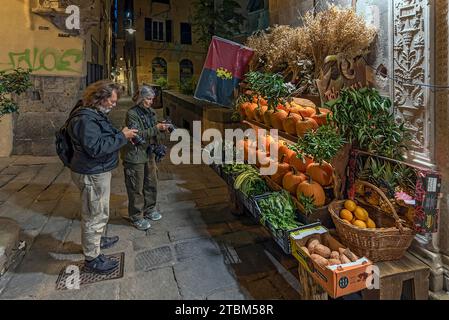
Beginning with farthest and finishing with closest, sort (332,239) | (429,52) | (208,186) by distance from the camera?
(208,186) → (332,239) → (429,52)

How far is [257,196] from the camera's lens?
12.5ft

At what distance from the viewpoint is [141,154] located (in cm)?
420

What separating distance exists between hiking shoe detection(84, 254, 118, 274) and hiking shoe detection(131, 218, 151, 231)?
95 cm

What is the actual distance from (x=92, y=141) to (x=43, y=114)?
6.28 m

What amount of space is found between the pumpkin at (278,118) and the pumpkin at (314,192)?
907 mm

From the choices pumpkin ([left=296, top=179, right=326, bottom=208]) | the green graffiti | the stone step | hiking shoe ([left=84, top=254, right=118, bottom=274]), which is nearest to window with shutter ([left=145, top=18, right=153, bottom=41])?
the green graffiti

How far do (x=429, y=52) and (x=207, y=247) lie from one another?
299cm

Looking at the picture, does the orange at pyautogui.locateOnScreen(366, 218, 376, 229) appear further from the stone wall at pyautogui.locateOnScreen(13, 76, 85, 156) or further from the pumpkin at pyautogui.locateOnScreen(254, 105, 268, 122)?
the stone wall at pyautogui.locateOnScreen(13, 76, 85, 156)

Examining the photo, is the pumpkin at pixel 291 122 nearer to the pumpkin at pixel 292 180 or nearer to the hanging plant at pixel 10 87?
the pumpkin at pixel 292 180

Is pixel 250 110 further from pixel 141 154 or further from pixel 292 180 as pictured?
pixel 141 154

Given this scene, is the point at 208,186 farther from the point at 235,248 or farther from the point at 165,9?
the point at 165,9

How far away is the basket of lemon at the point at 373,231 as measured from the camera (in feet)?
8.30

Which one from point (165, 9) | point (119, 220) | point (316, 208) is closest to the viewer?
point (316, 208)

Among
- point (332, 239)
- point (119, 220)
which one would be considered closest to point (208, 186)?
point (119, 220)
